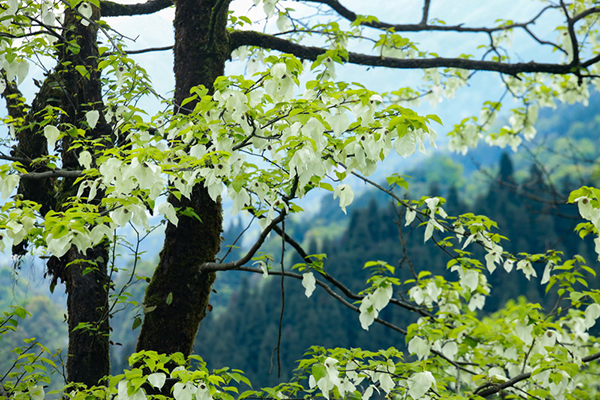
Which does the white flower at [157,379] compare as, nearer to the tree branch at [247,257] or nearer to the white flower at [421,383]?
the tree branch at [247,257]

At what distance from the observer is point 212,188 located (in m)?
2.50

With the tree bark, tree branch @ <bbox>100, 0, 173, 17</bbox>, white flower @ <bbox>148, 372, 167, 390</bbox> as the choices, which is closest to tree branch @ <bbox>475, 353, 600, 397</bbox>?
white flower @ <bbox>148, 372, 167, 390</bbox>

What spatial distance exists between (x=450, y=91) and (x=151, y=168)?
16.5 feet

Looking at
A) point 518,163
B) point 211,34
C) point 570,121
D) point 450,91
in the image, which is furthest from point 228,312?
point 570,121

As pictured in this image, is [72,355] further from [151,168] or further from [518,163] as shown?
[518,163]

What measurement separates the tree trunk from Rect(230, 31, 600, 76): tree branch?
0.40 m

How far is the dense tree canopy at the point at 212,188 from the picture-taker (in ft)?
7.96

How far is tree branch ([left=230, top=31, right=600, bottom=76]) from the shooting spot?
439 centimetres

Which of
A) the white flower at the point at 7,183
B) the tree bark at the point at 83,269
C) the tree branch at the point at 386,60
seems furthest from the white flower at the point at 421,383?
the tree branch at the point at 386,60

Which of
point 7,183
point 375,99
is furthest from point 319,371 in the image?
point 7,183

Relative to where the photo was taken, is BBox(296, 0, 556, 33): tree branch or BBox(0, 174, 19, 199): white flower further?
BBox(296, 0, 556, 33): tree branch

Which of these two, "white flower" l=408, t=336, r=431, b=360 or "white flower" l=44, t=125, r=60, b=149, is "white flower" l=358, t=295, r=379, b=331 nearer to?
"white flower" l=408, t=336, r=431, b=360

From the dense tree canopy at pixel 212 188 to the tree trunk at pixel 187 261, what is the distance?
0.03 ft

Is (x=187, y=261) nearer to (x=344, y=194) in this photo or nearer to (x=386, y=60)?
(x=344, y=194)
